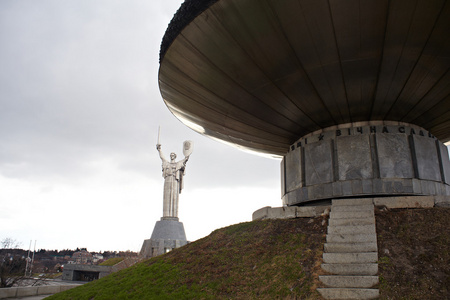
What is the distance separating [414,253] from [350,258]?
1.19 m

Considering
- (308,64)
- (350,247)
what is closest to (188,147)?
(308,64)

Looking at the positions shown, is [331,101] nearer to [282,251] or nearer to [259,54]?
[259,54]

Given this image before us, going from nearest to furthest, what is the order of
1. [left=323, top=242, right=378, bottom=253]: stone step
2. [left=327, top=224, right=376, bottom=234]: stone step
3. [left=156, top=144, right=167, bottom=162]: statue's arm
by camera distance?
[left=323, top=242, right=378, bottom=253]: stone step
[left=327, top=224, right=376, bottom=234]: stone step
[left=156, top=144, right=167, bottom=162]: statue's arm

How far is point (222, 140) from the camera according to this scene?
15977 mm

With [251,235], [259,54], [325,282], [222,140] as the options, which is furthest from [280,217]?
[222,140]

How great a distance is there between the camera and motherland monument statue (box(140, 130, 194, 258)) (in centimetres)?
2564

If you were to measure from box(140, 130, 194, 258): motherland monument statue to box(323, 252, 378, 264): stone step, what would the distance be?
19.4 m

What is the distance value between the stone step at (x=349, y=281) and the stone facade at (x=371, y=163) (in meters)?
4.63

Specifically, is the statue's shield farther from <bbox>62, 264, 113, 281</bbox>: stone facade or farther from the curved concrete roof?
the curved concrete roof

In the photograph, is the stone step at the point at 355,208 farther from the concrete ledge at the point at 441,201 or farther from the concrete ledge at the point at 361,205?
the concrete ledge at the point at 441,201

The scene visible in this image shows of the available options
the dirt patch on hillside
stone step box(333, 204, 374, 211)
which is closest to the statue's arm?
stone step box(333, 204, 374, 211)

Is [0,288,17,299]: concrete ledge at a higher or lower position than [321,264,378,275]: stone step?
lower

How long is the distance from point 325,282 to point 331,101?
5889 mm

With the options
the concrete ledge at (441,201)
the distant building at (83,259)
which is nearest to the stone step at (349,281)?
the concrete ledge at (441,201)
